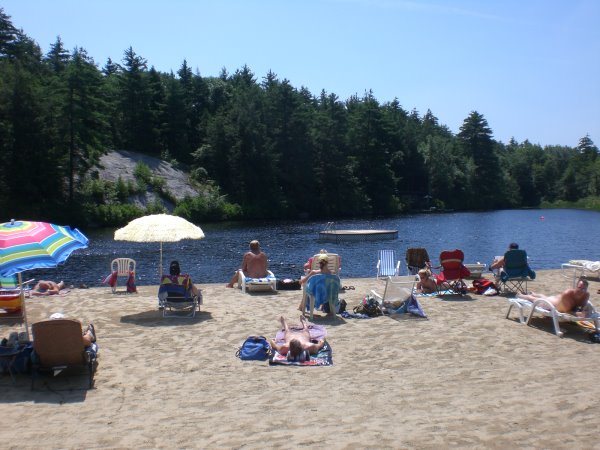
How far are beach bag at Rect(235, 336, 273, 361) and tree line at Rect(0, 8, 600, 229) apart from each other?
141 feet

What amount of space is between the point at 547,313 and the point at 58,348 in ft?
25.6

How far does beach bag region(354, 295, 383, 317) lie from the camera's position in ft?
37.1

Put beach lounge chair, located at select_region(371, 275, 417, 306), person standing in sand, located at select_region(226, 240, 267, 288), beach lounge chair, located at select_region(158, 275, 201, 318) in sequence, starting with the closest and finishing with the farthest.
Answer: beach lounge chair, located at select_region(158, 275, 201, 318)
beach lounge chair, located at select_region(371, 275, 417, 306)
person standing in sand, located at select_region(226, 240, 267, 288)

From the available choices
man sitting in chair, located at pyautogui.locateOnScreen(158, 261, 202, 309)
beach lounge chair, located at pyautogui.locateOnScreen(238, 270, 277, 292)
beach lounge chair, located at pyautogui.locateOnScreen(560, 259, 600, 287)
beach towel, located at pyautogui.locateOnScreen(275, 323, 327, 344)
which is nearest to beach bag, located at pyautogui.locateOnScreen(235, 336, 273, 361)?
beach towel, located at pyautogui.locateOnScreen(275, 323, 327, 344)

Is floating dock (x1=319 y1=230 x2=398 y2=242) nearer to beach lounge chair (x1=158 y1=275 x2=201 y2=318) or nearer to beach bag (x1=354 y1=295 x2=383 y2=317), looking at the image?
beach bag (x1=354 y1=295 x2=383 y2=317)

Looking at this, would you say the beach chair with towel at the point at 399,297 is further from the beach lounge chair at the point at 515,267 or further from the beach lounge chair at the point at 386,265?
the beach lounge chair at the point at 386,265

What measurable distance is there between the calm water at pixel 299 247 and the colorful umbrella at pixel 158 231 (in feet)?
40.9

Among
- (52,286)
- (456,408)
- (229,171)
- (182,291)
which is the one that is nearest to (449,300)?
(182,291)

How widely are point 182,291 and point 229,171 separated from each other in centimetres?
5877

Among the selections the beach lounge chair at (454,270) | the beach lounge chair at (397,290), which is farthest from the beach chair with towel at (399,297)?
the beach lounge chair at (454,270)

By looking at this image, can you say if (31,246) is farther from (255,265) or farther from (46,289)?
(255,265)

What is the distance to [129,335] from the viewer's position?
9.70 m

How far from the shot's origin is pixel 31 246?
7922mm

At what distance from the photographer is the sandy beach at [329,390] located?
579 cm
